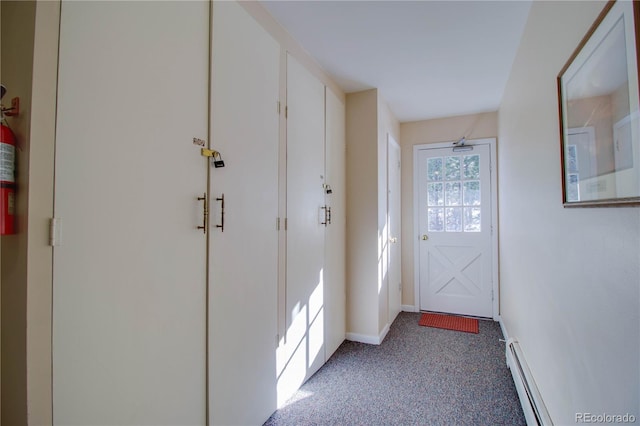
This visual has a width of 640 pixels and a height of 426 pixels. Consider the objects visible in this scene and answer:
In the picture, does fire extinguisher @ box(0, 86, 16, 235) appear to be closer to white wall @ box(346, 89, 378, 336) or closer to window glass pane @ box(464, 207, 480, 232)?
white wall @ box(346, 89, 378, 336)

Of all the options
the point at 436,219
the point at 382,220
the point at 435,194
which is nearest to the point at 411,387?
the point at 382,220

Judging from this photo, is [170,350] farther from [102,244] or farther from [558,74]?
[558,74]

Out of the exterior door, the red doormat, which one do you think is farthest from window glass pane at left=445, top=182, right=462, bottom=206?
the red doormat

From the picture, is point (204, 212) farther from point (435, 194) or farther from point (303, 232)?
point (435, 194)

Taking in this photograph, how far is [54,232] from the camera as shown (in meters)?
0.90

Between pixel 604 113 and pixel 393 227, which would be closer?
pixel 604 113

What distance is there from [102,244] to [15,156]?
1.11 feet

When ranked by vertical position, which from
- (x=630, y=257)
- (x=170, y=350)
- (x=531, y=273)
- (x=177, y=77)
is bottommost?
(x=170, y=350)

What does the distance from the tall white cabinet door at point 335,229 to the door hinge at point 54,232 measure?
1.95 meters

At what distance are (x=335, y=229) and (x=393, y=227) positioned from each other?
3.65 ft

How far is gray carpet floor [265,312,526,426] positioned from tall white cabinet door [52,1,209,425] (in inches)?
35.8

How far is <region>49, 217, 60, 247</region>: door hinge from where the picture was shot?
899 millimetres

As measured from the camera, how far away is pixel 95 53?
3.26 feet

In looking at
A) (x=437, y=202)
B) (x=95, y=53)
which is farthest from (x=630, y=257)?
(x=437, y=202)
